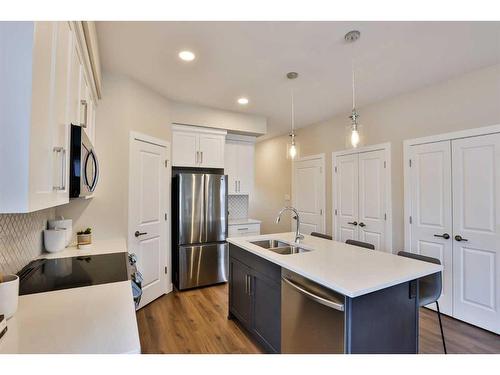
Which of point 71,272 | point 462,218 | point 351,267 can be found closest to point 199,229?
point 71,272

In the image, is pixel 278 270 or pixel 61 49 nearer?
pixel 61 49

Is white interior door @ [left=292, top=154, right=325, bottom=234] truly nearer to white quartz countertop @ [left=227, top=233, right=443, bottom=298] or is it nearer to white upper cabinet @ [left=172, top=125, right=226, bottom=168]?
white upper cabinet @ [left=172, top=125, right=226, bottom=168]

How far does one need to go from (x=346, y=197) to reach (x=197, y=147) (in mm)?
2377

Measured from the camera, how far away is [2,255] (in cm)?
124

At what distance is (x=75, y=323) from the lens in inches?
36.4

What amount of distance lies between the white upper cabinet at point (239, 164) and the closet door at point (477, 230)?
2888mm

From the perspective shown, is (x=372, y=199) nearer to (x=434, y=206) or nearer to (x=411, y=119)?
(x=434, y=206)

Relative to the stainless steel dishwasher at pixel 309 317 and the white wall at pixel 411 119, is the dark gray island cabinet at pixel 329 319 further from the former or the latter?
the white wall at pixel 411 119

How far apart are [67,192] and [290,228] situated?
433 centimetres

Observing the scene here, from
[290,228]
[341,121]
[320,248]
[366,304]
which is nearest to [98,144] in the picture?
[320,248]

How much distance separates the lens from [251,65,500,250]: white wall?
2.43 metres

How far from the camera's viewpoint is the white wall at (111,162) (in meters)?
2.51
